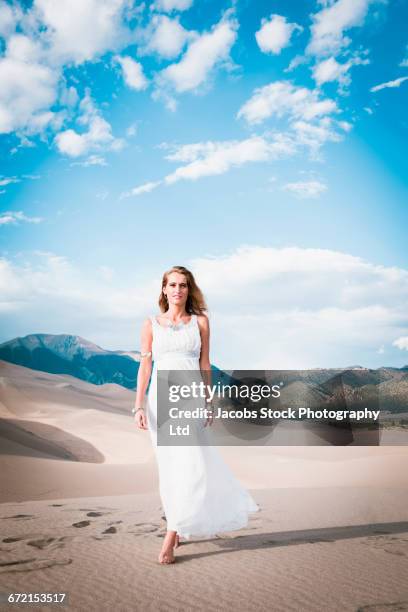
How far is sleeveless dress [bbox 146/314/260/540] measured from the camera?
3785 mm

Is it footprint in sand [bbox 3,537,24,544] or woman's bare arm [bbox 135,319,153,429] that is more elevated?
woman's bare arm [bbox 135,319,153,429]

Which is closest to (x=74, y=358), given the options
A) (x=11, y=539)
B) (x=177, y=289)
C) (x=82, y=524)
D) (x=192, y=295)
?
(x=82, y=524)

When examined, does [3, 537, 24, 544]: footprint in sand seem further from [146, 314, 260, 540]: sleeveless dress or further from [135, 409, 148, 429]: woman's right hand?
[135, 409, 148, 429]: woman's right hand

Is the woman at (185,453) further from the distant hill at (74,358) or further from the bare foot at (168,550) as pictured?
the distant hill at (74,358)

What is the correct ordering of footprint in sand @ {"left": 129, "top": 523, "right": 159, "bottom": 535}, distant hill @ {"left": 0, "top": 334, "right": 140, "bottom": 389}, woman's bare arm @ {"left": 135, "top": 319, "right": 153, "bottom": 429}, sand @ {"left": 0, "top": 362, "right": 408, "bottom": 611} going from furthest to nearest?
distant hill @ {"left": 0, "top": 334, "right": 140, "bottom": 389}
footprint in sand @ {"left": 129, "top": 523, "right": 159, "bottom": 535}
woman's bare arm @ {"left": 135, "top": 319, "right": 153, "bottom": 429}
sand @ {"left": 0, "top": 362, "right": 408, "bottom": 611}

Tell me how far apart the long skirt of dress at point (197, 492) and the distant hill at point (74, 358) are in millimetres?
42025

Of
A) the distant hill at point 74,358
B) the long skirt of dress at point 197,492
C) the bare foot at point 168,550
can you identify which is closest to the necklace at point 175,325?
the long skirt of dress at point 197,492

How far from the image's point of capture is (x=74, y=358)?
4803 cm

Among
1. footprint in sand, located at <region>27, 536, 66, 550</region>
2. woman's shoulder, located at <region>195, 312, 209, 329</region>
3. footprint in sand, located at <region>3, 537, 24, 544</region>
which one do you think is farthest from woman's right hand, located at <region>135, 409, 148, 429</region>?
footprint in sand, located at <region>3, 537, 24, 544</region>

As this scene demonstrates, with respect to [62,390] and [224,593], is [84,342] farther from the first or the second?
[224,593]

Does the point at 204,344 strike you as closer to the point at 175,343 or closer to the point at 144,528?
the point at 175,343

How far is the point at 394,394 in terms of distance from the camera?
A: 1537 centimetres

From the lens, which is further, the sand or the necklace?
the necklace

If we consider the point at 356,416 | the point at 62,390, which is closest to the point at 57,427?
the point at 356,416
